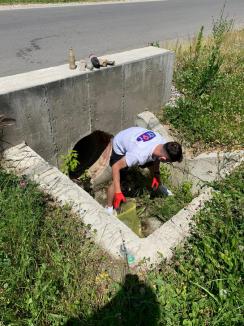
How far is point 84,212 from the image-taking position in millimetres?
3199

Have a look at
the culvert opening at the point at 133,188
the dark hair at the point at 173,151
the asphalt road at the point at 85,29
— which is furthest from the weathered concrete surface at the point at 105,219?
the asphalt road at the point at 85,29

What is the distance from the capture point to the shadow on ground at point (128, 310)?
2316 mm

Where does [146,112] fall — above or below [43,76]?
below

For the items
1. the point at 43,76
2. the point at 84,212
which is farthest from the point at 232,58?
the point at 84,212

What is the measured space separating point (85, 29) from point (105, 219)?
26.3 feet

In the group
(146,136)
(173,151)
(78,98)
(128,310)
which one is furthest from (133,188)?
(128,310)

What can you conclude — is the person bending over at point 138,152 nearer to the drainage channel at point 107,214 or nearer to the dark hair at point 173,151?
the dark hair at point 173,151

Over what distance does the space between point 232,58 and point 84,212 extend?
6164mm

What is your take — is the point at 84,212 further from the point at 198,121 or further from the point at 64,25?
Answer: the point at 64,25

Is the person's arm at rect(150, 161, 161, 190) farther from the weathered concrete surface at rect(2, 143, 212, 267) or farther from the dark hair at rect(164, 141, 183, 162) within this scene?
the weathered concrete surface at rect(2, 143, 212, 267)

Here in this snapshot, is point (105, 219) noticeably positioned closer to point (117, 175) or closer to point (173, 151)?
point (117, 175)

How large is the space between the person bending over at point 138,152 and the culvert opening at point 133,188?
366mm

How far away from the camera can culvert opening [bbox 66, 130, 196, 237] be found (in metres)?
4.58

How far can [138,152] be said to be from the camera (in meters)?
4.20
